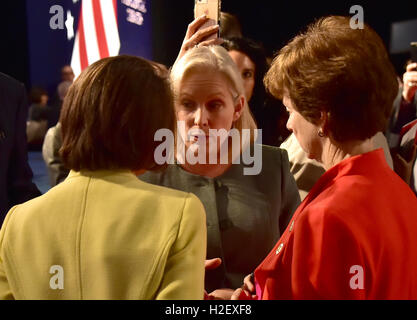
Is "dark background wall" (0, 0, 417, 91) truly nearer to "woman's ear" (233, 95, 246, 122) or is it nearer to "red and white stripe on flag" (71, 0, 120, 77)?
"red and white stripe on flag" (71, 0, 120, 77)

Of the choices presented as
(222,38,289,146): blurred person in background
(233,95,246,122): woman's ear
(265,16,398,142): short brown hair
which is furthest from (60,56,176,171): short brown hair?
(222,38,289,146): blurred person in background

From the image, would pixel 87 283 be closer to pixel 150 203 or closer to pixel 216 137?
pixel 150 203

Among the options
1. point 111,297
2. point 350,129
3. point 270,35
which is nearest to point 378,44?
point 350,129

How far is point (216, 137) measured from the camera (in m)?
1.48

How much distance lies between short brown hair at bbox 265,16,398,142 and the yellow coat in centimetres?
42

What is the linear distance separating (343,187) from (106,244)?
0.52 m

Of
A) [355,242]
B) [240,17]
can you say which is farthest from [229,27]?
[240,17]

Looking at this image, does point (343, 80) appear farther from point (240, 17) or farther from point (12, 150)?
point (240, 17)

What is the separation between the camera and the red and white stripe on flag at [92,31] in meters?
1.61

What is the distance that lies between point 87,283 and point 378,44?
33.4 inches

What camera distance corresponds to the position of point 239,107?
1.54m

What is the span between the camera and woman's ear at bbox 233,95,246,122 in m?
1.53

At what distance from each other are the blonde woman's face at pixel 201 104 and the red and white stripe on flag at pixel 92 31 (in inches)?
16.7
